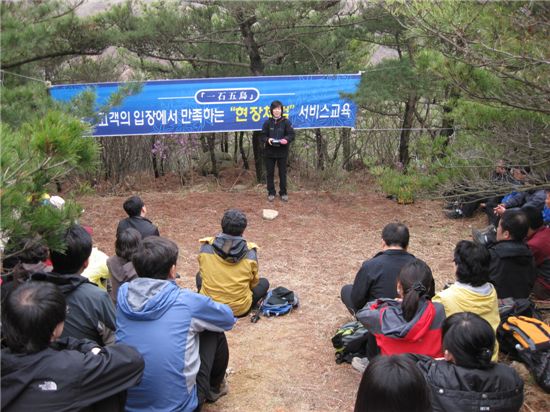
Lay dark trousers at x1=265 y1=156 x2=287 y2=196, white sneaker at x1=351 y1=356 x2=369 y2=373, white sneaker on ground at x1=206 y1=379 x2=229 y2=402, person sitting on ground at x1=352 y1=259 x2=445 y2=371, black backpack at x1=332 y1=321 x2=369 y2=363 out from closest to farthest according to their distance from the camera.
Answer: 1. person sitting on ground at x1=352 y1=259 x2=445 y2=371
2. white sneaker on ground at x1=206 y1=379 x2=229 y2=402
3. white sneaker at x1=351 y1=356 x2=369 y2=373
4. black backpack at x1=332 y1=321 x2=369 y2=363
5. dark trousers at x1=265 y1=156 x2=287 y2=196

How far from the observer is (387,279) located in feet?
11.2

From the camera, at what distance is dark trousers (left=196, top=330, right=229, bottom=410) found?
2.86 m

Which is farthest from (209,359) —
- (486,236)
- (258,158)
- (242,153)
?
(242,153)

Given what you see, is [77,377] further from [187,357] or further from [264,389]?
[264,389]

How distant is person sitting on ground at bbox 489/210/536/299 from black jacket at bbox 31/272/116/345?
2653mm

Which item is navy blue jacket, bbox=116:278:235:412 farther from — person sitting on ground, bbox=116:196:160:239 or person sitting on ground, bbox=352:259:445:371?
person sitting on ground, bbox=116:196:160:239

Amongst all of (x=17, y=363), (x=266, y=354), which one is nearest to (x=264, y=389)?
(x=266, y=354)

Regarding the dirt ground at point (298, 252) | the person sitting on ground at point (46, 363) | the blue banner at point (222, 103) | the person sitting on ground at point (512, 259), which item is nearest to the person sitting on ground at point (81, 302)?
the person sitting on ground at point (46, 363)

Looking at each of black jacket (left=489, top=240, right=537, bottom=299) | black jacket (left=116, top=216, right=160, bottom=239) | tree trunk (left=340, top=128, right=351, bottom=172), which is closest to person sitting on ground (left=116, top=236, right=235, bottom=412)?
black jacket (left=116, top=216, right=160, bottom=239)

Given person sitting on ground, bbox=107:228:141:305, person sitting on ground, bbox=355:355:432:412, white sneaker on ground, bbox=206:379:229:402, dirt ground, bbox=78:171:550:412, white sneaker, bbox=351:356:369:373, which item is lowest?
dirt ground, bbox=78:171:550:412

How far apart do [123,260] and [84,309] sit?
1085 mm

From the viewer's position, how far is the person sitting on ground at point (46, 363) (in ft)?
6.28

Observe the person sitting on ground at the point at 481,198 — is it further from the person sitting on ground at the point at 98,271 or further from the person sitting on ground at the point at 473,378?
the person sitting on ground at the point at 98,271

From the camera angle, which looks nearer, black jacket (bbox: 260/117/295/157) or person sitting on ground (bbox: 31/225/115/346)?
person sitting on ground (bbox: 31/225/115/346)
